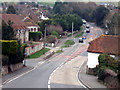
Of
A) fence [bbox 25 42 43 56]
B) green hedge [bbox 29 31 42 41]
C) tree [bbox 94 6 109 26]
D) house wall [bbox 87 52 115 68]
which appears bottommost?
fence [bbox 25 42 43 56]

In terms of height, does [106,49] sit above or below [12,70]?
above

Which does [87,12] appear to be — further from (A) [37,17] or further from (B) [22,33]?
(B) [22,33]

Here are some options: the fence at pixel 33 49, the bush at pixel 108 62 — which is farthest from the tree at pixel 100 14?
the bush at pixel 108 62

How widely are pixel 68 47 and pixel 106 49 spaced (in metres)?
30.5

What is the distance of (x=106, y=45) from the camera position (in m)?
27.7

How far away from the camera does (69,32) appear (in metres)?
80.1

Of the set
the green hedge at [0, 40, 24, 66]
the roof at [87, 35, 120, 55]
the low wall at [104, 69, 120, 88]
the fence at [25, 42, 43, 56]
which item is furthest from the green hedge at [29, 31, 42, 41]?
the low wall at [104, 69, 120, 88]

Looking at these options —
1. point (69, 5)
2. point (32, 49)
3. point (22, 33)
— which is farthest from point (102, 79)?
point (69, 5)

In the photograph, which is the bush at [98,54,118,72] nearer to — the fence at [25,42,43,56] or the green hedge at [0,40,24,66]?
the green hedge at [0,40,24,66]

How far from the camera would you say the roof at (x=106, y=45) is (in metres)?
26.5

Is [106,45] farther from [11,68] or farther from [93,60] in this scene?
[11,68]

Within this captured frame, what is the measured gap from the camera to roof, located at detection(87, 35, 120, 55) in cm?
2653

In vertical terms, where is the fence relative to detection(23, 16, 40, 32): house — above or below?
below

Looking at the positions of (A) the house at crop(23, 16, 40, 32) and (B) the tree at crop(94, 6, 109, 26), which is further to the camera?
(B) the tree at crop(94, 6, 109, 26)
